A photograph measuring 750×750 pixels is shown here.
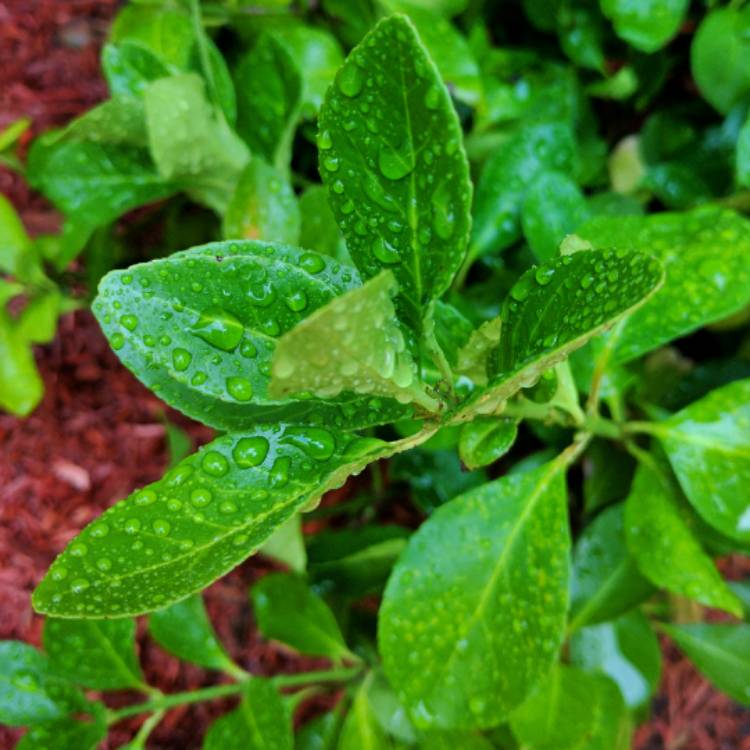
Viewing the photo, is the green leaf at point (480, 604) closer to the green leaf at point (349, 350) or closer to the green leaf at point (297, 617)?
the green leaf at point (297, 617)

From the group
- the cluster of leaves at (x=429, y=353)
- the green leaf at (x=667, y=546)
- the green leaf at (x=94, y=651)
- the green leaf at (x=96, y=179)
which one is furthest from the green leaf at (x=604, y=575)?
the green leaf at (x=96, y=179)

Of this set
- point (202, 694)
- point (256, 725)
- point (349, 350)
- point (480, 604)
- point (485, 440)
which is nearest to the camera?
point (349, 350)

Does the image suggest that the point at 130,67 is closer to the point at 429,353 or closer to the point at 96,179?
the point at 96,179

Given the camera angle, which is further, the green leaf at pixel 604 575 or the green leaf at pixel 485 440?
the green leaf at pixel 604 575

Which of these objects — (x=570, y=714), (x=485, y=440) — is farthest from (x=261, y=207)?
(x=570, y=714)

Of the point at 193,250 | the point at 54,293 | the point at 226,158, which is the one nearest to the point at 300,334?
the point at 193,250

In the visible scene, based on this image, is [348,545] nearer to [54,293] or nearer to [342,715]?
[342,715]
